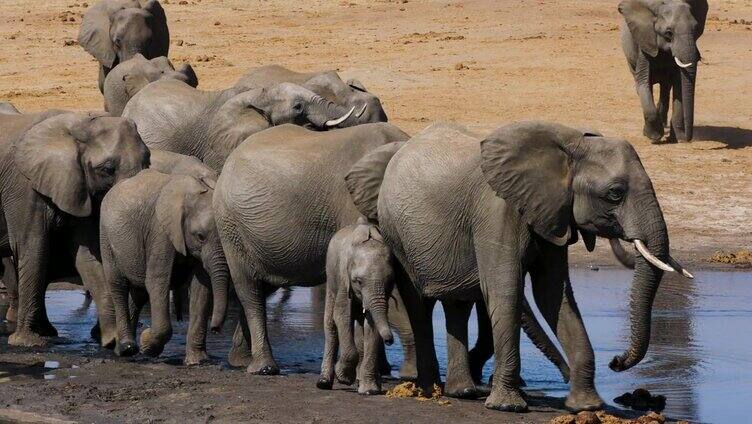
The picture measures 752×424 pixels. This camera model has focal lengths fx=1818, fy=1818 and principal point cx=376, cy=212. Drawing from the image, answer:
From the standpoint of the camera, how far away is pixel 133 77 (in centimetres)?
1739

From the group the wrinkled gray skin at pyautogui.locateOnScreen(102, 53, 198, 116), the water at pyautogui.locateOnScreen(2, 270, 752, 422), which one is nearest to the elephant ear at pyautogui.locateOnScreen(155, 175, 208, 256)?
the water at pyautogui.locateOnScreen(2, 270, 752, 422)

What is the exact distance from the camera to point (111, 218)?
1216 centimetres

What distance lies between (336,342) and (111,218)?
2.33m

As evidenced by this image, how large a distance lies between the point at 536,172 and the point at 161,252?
3.13 meters

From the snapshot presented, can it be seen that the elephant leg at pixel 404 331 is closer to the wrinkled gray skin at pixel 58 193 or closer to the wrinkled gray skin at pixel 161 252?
the wrinkled gray skin at pixel 161 252

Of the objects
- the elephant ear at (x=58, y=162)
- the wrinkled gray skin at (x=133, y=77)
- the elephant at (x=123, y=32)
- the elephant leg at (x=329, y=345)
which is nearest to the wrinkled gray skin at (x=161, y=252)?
the elephant ear at (x=58, y=162)

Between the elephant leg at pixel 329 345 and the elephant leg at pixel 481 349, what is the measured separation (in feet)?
3.06

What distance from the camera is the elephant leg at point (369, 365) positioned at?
1024 centimetres

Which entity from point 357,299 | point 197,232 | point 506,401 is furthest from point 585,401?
point 197,232

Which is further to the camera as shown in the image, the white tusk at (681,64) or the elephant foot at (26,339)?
the white tusk at (681,64)

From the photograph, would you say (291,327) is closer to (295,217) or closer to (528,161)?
(295,217)

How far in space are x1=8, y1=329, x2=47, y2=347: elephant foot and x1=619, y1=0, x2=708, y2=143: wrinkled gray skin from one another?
10381 millimetres

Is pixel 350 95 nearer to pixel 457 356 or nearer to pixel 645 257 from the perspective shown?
pixel 457 356

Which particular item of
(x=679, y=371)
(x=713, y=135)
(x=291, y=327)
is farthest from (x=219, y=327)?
(x=713, y=135)
